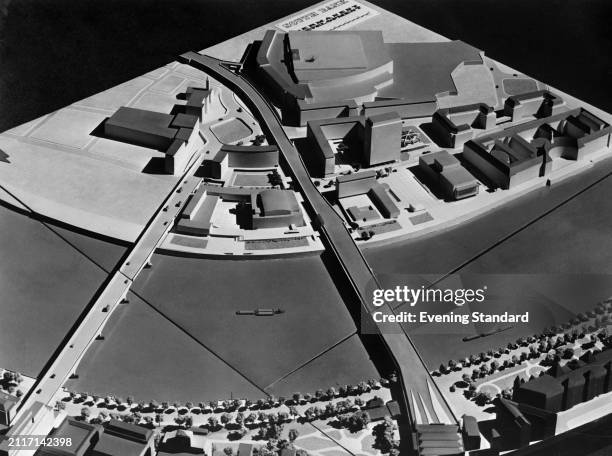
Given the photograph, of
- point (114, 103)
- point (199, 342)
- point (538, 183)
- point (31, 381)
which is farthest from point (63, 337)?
point (538, 183)

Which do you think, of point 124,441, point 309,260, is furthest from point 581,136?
point 124,441

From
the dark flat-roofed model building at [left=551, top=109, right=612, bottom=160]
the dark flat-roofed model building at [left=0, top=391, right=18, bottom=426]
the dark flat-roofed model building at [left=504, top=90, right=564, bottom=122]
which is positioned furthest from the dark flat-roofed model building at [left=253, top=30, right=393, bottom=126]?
the dark flat-roofed model building at [left=0, top=391, right=18, bottom=426]

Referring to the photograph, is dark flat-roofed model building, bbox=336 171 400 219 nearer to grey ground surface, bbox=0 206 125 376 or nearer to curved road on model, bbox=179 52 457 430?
curved road on model, bbox=179 52 457 430

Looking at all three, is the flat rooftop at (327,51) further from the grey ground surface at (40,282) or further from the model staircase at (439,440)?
the model staircase at (439,440)

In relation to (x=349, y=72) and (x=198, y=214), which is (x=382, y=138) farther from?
(x=198, y=214)

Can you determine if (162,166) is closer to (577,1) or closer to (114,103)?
(114,103)

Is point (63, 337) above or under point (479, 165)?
under
